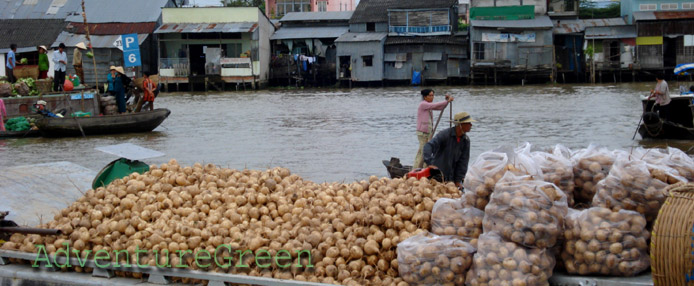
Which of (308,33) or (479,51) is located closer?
(479,51)

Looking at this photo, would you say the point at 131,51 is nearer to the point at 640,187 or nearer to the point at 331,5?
the point at 640,187

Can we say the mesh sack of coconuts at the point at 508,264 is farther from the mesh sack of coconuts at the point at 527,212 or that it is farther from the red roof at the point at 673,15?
the red roof at the point at 673,15

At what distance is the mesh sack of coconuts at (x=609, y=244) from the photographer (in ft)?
11.8

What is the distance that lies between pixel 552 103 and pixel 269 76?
20.4 meters

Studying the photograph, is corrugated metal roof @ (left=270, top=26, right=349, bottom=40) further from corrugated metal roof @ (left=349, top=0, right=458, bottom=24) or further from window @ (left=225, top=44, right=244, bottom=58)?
window @ (left=225, top=44, right=244, bottom=58)

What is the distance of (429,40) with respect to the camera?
3816 cm

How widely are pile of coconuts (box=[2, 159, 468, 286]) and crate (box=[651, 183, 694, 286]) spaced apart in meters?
1.26

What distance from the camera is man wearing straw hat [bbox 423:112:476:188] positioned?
642 cm

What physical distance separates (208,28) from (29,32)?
9.58 meters

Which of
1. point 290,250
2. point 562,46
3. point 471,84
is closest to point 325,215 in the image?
point 290,250

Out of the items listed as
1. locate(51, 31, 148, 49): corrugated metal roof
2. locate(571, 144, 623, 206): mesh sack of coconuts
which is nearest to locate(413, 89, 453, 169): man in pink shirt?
locate(571, 144, 623, 206): mesh sack of coconuts

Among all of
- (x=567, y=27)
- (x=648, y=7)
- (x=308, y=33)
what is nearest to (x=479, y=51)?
(x=567, y=27)

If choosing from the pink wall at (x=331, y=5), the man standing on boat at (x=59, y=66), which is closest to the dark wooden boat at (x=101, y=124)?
the man standing on boat at (x=59, y=66)

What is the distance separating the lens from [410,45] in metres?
38.5
